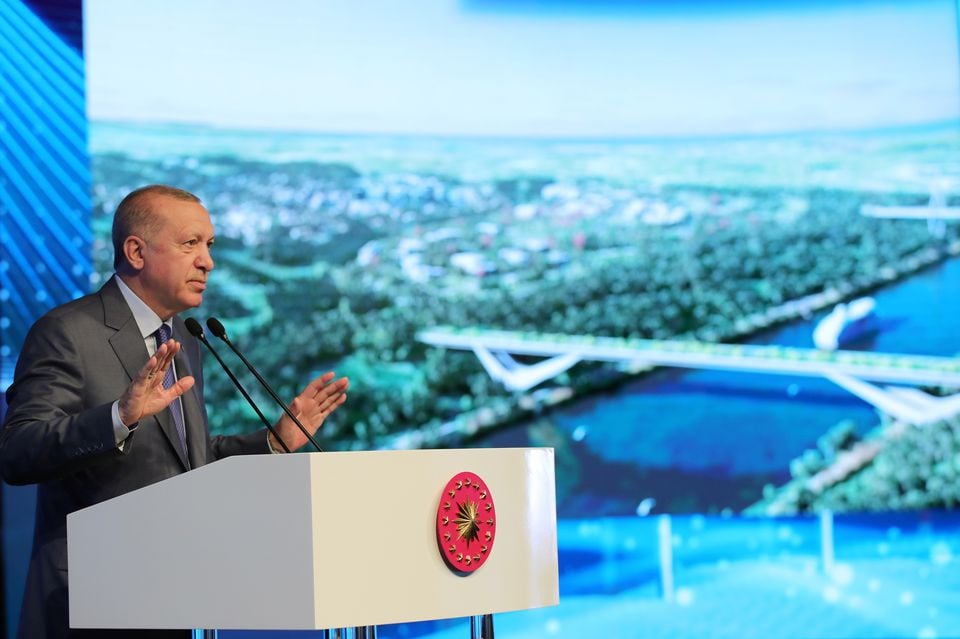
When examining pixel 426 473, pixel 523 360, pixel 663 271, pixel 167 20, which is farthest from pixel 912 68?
pixel 426 473

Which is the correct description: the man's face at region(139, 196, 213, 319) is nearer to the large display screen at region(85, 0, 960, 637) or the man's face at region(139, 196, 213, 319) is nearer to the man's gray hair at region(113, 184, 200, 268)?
the man's gray hair at region(113, 184, 200, 268)

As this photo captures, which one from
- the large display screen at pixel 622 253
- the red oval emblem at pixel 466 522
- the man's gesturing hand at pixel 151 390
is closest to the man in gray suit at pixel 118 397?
the man's gesturing hand at pixel 151 390

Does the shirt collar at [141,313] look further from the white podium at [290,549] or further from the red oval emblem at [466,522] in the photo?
the red oval emblem at [466,522]

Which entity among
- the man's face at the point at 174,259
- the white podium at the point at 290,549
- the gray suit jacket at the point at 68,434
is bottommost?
the white podium at the point at 290,549

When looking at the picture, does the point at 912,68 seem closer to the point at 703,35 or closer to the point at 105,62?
the point at 703,35

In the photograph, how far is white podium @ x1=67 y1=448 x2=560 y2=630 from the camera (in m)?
1.40

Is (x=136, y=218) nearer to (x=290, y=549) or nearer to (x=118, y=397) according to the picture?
(x=118, y=397)

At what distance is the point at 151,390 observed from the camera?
1574mm

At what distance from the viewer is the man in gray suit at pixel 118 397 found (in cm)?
161

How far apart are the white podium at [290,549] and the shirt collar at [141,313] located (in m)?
0.41

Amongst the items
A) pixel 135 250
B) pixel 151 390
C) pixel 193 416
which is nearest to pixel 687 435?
pixel 193 416

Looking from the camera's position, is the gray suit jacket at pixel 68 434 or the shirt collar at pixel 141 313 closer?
the gray suit jacket at pixel 68 434

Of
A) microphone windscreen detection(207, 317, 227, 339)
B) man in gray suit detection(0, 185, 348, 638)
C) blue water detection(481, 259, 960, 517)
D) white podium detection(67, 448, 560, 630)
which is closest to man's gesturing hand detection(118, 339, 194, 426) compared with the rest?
man in gray suit detection(0, 185, 348, 638)

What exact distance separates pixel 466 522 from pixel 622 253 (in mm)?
3001
